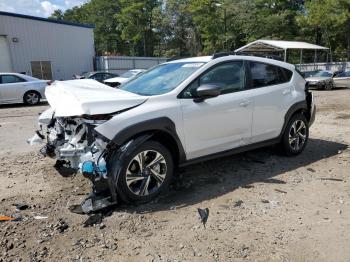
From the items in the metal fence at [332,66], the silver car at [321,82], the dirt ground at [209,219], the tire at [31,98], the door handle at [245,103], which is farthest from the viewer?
the metal fence at [332,66]

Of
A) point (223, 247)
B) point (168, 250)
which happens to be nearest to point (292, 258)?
point (223, 247)

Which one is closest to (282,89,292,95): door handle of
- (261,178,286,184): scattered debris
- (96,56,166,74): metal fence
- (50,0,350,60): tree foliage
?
(261,178,286,184): scattered debris

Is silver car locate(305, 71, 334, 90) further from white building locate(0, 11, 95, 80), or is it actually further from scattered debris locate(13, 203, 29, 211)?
scattered debris locate(13, 203, 29, 211)

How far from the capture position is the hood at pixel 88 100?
4234 mm

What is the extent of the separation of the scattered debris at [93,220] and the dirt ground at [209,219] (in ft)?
0.24

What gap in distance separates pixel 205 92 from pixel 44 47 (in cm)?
2482

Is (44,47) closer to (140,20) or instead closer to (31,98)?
(31,98)

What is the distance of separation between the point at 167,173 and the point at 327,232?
1.89 m

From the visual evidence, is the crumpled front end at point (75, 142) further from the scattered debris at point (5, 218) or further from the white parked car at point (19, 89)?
the white parked car at point (19, 89)

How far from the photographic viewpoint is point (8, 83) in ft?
50.5

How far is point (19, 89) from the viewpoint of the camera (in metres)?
15.6

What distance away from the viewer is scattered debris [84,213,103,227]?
4.09 metres

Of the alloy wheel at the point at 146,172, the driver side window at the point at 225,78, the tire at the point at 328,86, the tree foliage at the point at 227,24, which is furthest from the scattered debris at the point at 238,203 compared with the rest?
the tree foliage at the point at 227,24

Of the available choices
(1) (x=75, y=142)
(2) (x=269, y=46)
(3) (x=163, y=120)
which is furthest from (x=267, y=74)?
(2) (x=269, y=46)
